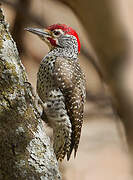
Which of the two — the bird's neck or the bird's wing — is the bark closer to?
the bird's wing

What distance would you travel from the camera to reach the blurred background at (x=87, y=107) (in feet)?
18.9

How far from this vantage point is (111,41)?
9.39 ft

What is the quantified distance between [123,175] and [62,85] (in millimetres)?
3742

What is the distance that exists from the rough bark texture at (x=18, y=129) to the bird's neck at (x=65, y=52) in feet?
4.73

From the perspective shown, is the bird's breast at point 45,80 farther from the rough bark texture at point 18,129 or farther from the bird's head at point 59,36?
the rough bark texture at point 18,129

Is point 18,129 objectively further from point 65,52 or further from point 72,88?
point 65,52

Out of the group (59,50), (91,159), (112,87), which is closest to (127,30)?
(112,87)

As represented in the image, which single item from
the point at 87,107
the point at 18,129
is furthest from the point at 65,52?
the point at 87,107

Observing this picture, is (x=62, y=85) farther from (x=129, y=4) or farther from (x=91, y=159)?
(x=91, y=159)

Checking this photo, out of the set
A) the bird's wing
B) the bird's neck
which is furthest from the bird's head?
the bird's wing

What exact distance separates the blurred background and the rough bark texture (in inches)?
126

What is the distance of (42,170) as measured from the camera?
2.15 metres

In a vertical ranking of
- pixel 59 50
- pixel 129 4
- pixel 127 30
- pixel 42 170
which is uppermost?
pixel 129 4

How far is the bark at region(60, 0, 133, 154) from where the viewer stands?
2836 mm
